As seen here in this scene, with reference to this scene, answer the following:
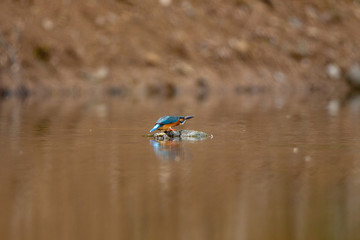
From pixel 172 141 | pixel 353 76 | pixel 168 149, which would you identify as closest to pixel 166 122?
pixel 172 141

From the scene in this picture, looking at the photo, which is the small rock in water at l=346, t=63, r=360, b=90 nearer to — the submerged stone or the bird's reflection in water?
the submerged stone

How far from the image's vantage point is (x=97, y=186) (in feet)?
17.3

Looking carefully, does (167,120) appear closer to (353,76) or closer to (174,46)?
(174,46)

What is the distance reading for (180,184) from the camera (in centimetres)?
537

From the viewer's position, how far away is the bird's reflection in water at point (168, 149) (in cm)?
715

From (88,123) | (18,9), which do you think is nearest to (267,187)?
(88,123)

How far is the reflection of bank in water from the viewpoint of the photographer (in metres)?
7.53

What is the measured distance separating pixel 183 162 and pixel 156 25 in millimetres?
19578

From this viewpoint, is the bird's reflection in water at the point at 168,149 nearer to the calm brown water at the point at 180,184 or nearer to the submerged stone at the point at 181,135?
the calm brown water at the point at 180,184

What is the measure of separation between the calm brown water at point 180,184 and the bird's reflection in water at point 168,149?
0.01m

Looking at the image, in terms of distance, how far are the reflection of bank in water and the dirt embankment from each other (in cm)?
1283

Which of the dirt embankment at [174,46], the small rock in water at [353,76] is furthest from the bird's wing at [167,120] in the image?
the small rock in water at [353,76]

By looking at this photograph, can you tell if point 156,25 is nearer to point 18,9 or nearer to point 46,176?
point 18,9

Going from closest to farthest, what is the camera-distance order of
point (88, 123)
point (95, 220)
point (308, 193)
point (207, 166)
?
point (95, 220) < point (308, 193) < point (207, 166) < point (88, 123)
